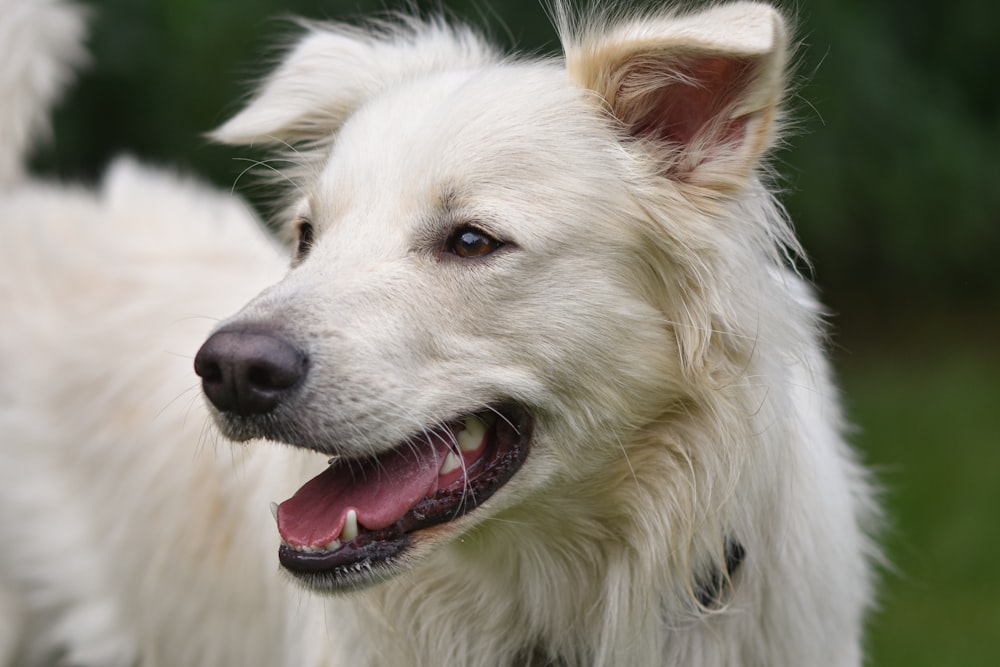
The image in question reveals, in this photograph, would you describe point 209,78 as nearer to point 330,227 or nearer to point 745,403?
point 330,227

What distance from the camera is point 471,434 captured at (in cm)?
277

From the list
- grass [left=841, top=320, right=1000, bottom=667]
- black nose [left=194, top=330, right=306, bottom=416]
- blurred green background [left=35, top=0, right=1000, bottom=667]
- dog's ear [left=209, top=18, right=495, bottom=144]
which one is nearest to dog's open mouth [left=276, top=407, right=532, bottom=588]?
black nose [left=194, top=330, right=306, bottom=416]

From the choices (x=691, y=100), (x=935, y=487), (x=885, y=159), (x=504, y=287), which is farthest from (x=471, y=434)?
(x=885, y=159)

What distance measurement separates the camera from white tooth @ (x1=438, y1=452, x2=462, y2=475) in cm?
271

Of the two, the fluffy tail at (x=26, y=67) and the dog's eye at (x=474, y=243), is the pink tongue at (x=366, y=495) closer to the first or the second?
the dog's eye at (x=474, y=243)

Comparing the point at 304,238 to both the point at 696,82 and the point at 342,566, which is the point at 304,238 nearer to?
the point at 342,566

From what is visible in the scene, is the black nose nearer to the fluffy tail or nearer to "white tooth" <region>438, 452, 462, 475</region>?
"white tooth" <region>438, 452, 462, 475</region>

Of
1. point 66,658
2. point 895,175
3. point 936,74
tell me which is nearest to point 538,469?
point 66,658

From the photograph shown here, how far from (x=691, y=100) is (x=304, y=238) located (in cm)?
112

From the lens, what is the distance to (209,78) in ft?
26.4

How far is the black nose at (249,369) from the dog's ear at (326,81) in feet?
3.63

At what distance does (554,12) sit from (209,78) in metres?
5.17

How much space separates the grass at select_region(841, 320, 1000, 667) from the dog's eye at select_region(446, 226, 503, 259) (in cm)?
169


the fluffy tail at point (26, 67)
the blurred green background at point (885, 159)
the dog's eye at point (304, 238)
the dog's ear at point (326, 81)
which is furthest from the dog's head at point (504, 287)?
the blurred green background at point (885, 159)
